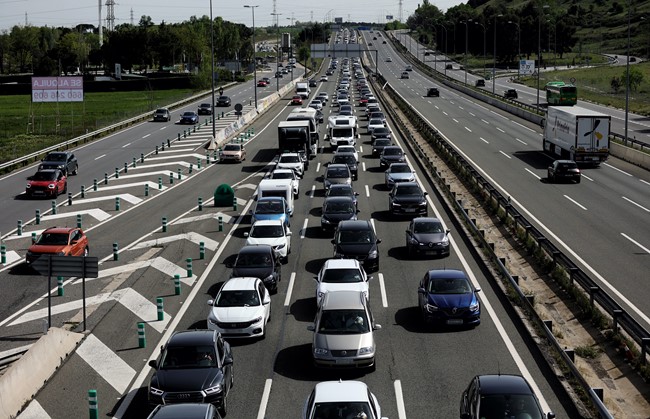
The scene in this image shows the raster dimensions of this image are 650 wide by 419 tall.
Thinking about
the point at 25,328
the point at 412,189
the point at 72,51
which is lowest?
the point at 25,328

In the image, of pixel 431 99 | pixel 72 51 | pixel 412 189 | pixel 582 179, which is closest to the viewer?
pixel 412 189

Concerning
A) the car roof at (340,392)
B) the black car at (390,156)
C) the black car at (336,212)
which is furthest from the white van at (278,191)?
the car roof at (340,392)

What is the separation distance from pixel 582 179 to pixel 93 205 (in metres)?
27.2

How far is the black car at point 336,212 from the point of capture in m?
36.4

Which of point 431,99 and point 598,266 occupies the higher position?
point 431,99

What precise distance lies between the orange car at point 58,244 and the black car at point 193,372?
14328 millimetres

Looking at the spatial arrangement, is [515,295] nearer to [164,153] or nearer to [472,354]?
[472,354]

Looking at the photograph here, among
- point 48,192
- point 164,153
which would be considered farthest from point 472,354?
point 164,153

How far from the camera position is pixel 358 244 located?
30500 mm

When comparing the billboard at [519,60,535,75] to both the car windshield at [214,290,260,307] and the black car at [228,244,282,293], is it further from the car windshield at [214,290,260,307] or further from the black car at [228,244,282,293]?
the car windshield at [214,290,260,307]

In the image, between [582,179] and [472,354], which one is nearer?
[472,354]

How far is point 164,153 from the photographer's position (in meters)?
66.7

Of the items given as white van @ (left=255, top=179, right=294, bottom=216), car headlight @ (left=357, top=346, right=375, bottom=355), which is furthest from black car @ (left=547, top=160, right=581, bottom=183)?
car headlight @ (left=357, top=346, right=375, bottom=355)

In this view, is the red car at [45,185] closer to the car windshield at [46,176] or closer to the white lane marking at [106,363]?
the car windshield at [46,176]
